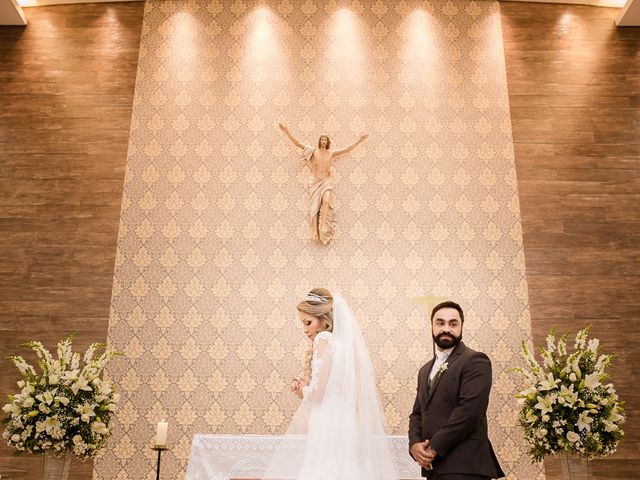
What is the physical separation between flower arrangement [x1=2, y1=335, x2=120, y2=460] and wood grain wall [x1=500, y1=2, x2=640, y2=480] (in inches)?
172

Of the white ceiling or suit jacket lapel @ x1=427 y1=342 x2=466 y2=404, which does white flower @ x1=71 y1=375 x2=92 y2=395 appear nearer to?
suit jacket lapel @ x1=427 y1=342 x2=466 y2=404

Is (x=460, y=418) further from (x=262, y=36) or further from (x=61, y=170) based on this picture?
(x=262, y=36)

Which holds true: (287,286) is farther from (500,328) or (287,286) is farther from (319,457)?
(319,457)

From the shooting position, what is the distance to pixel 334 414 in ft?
11.7

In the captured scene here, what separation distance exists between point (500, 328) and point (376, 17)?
Answer: 4.18 metres

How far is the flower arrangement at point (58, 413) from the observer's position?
4.75 m

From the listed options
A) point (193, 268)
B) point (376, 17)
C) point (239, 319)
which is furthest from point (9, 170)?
point (376, 17)

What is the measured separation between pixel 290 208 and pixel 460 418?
4239 millimetres

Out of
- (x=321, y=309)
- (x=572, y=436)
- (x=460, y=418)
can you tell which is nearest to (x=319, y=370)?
(x=321, y=309)

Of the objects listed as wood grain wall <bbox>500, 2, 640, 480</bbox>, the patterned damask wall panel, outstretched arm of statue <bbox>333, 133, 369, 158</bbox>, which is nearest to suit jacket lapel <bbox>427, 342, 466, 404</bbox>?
the patterned damask wall panel

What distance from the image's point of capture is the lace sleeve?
3.62 m

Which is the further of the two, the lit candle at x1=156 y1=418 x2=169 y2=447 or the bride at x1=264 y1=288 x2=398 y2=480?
the lit candle at x1=156 y1=418 x2=169 y2=447

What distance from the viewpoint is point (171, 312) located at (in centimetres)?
687

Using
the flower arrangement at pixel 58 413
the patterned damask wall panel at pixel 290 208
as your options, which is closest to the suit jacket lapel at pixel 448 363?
the flower arrangement at pixel 58 413
